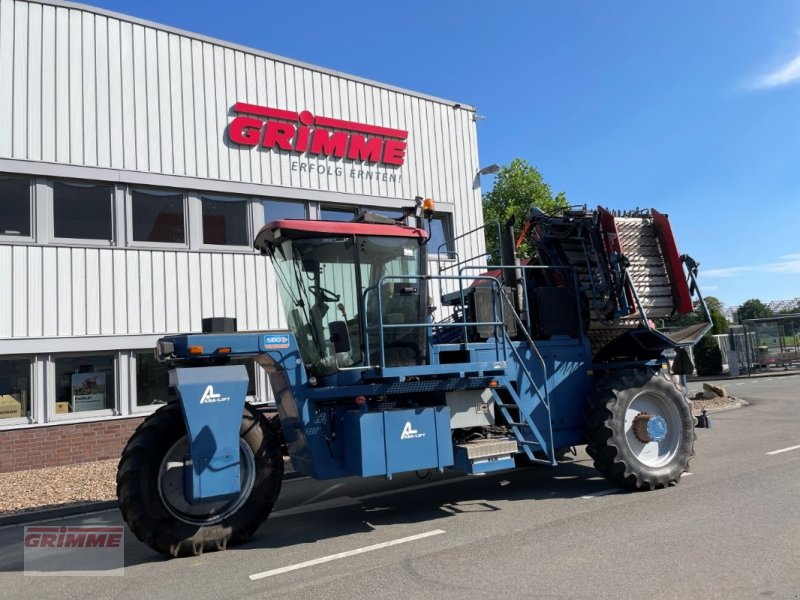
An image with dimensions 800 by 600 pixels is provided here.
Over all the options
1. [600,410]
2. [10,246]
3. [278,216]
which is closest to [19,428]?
[10,246]

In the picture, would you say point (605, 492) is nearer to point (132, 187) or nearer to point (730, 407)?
point (132, 187)

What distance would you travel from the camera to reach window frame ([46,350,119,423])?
10.4 metres

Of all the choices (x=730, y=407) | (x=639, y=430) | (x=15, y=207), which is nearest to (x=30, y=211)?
(x=15, y=207)

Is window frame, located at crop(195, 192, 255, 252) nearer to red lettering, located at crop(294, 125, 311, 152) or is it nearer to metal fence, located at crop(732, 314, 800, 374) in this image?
red lettering, located at crop(294, 125, 311, 152)

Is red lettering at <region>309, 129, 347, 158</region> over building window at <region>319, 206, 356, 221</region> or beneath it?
over

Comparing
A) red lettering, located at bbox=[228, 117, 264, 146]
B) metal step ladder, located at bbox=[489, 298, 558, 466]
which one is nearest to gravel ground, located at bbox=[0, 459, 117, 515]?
metal step ladder, located at bbox=[489, 298, 558, 466]

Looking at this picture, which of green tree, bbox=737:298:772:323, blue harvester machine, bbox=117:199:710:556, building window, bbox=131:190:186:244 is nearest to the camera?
blue harvester machine, bbox=117:199:710:556

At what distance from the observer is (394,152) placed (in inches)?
586

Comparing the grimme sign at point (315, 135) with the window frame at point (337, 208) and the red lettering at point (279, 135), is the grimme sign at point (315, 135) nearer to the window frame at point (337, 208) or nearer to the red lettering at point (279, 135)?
the red lettering at point (279, 135)

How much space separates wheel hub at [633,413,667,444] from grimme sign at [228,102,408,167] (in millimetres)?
9371

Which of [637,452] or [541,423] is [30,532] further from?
[637,452]

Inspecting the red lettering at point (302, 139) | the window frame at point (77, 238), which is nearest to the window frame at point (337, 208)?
the red lettering at point (302, 139)

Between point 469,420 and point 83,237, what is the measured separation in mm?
8297

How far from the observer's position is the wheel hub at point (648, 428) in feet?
23.3
